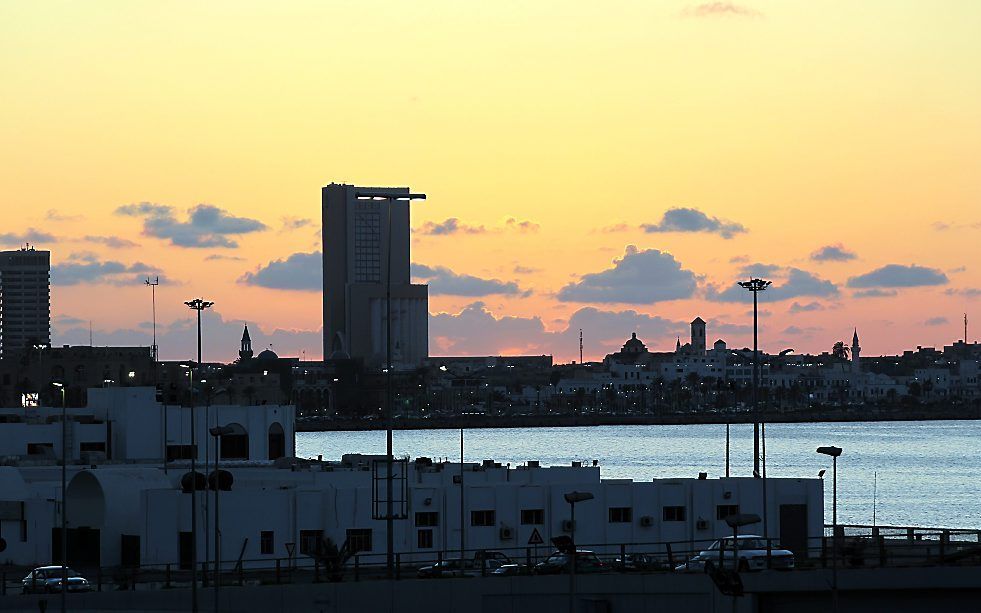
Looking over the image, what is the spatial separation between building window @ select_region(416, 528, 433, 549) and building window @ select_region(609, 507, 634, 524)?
6856 millimetres

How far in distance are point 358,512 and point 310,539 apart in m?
1.93

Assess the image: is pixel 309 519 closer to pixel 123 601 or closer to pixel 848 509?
pixel 123 601

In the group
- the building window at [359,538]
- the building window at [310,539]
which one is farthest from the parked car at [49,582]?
the building window at [359,538]

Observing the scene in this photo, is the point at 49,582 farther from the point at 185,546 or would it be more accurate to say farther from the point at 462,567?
the point at 462,567

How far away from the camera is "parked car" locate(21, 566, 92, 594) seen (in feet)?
161

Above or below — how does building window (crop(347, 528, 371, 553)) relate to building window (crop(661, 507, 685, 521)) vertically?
below

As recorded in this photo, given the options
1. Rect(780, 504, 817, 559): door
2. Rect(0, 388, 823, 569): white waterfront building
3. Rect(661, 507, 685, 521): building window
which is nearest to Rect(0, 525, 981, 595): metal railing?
Rect(0, 388, 823, 569): white waterfront building

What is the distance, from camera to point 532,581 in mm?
41531

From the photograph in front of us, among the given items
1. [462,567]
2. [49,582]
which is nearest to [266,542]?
[49,582]

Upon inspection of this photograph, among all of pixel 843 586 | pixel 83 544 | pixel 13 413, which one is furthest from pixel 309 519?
pixel 13 413

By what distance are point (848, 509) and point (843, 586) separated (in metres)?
99.7

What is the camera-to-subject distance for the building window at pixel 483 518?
216 feet

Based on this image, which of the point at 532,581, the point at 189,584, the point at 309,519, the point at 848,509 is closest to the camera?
the point at 532,581

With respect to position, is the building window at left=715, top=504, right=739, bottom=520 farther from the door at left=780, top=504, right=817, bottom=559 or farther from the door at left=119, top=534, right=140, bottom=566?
the door at left=119, top=534, right=140, bottom=566
